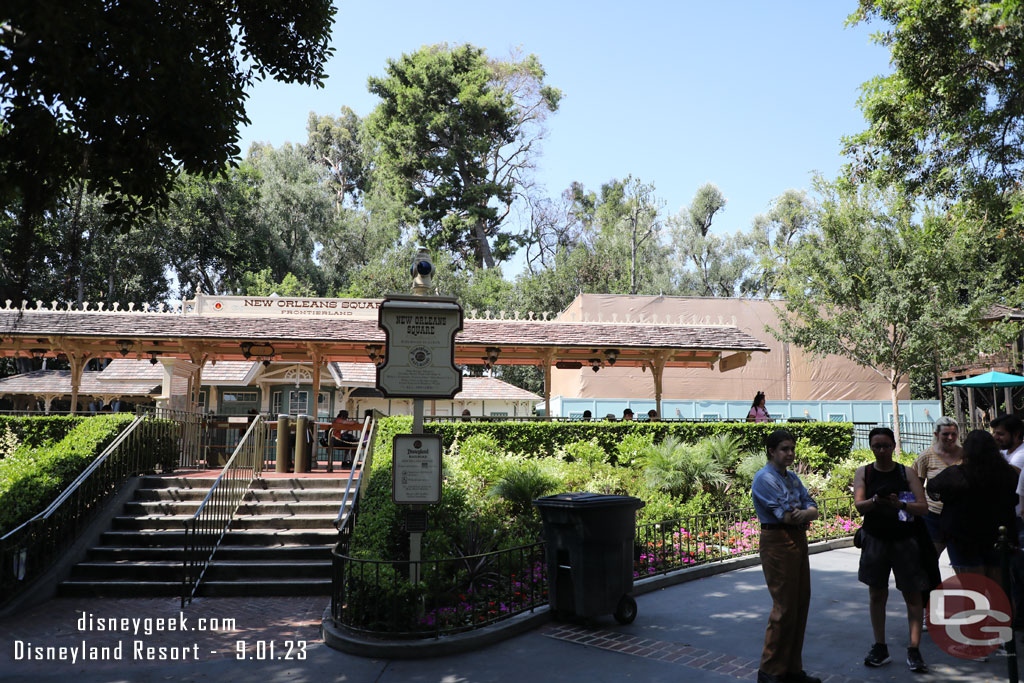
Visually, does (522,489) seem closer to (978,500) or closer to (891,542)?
(891,542)

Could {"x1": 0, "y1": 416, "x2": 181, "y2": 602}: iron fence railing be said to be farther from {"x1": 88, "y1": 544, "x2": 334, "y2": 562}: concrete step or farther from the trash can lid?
the trash can lid

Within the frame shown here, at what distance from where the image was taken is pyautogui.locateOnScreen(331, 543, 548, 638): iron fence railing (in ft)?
21.7

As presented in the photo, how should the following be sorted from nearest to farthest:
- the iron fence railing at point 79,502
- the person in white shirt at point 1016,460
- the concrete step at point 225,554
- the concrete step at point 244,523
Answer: the person in white shirt at point 1016,460
the iron fence railing at point 79,502
the concrete step at point 225,554
the concrete step at point 244,523

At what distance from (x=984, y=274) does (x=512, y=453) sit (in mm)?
14905

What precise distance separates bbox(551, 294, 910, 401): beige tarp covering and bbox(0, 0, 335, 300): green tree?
2251 centimetres

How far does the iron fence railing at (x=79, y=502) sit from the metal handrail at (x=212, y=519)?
1.54 metres

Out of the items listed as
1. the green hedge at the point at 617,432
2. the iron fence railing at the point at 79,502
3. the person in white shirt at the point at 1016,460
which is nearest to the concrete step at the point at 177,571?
the iron fence railing at the point at 79,502

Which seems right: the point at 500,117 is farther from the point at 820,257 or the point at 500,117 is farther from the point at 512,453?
the point at 512,453

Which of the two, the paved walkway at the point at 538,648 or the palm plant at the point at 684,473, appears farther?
the palm plant at the point at 684,473

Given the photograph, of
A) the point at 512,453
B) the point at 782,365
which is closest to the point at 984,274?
the point at 782,365

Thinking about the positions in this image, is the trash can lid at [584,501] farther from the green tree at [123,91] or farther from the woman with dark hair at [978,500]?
the green tree at [123,91]

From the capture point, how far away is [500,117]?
143 ft

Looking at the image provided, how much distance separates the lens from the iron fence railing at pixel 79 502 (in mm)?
8656

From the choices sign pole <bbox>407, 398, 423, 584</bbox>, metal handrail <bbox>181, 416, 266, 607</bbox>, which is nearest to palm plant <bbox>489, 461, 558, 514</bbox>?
metal handrail <bbox>181, 416, 266, 607</bbox>
